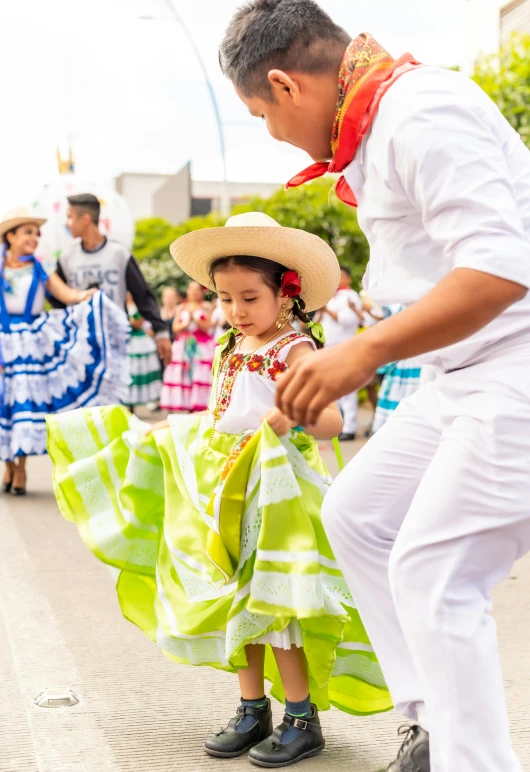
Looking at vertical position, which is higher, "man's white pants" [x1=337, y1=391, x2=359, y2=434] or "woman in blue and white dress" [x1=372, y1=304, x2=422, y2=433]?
"woman in blue and white dress" [x1=372, y1=304, x2=422, y2=433]

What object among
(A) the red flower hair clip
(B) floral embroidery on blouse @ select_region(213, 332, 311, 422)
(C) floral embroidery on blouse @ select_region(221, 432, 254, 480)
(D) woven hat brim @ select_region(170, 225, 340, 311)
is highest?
(D) woven hat brim @ select_region(170, 225, 340, 311)

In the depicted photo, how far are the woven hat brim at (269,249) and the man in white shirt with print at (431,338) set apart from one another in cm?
76

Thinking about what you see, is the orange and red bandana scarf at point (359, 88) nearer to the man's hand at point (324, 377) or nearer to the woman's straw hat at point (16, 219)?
the man's hand at point (324, 377)

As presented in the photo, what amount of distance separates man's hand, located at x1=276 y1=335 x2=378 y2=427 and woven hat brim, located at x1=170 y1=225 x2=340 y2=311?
1.37m

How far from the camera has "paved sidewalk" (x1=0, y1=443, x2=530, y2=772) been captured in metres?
3.24

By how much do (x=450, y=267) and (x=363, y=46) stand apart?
1.80 ft

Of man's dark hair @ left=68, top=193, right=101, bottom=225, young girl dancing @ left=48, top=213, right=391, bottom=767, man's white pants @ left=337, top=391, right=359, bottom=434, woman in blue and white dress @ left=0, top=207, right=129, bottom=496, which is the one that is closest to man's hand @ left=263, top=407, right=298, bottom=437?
young girl dancing @ left=48, top=213, right=391, bottom=767

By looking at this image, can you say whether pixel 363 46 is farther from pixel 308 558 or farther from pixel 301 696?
pixel 301 696

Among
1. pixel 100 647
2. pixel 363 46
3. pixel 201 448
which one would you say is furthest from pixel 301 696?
pixel 363 46

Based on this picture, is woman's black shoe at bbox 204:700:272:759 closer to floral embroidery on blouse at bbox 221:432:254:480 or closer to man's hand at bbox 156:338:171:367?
floral embroidery on blouse at bbox 221:432:254:480

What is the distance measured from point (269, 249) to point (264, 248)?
0.6 inches

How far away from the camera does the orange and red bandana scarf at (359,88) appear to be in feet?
7.88

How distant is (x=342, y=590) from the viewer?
3.27 m

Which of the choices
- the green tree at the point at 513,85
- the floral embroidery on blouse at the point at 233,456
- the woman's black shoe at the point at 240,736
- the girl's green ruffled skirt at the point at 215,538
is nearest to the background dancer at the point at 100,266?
the green tree at the point at 513,85
